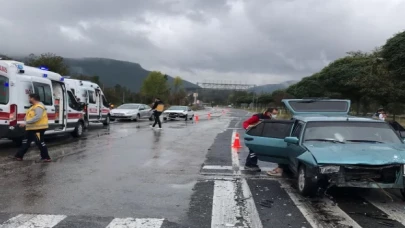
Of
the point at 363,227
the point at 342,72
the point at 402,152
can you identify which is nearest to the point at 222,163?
the point at 402,152

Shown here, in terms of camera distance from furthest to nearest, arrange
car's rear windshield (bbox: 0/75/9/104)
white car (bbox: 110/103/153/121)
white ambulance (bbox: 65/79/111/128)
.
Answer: white car (bbox: 110/103/153/121) → white ambulance (bbox: 65/79/111/128) → car's rear windshield (bbox: 0/75/9/104)

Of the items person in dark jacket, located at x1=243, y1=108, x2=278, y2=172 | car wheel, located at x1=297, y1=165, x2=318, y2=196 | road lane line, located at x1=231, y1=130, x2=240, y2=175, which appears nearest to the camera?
car wheel, located at x1=297, y1=165, x2=318, y2=196

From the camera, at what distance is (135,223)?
5254mm

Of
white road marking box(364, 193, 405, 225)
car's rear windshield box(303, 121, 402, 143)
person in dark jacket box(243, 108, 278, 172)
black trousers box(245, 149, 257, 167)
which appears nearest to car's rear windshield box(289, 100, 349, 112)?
person in dark jacket box(243, 108, 278, 172)

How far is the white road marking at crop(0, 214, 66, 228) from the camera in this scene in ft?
16.6

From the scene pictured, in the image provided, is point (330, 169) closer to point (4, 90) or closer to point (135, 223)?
point (135, 223)

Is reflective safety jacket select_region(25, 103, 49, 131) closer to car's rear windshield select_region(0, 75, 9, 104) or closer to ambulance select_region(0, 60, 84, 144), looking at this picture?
ambulance select_region(0, 60, 84, 144)

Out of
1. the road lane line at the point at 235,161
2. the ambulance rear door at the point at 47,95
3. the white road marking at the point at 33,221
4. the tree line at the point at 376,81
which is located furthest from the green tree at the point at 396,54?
the white road marking at the point at 33,221

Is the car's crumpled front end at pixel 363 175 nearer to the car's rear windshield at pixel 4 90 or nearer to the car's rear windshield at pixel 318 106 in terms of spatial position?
the car's rear windshield at pixel 318 106

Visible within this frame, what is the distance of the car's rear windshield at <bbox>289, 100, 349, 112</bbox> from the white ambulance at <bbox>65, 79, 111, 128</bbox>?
12.4 meters

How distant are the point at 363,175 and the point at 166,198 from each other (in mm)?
3090

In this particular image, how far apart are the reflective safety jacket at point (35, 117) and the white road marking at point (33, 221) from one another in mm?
4792

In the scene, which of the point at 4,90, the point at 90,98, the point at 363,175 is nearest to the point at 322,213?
the point at 363,175

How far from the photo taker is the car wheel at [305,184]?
654 centimetres
